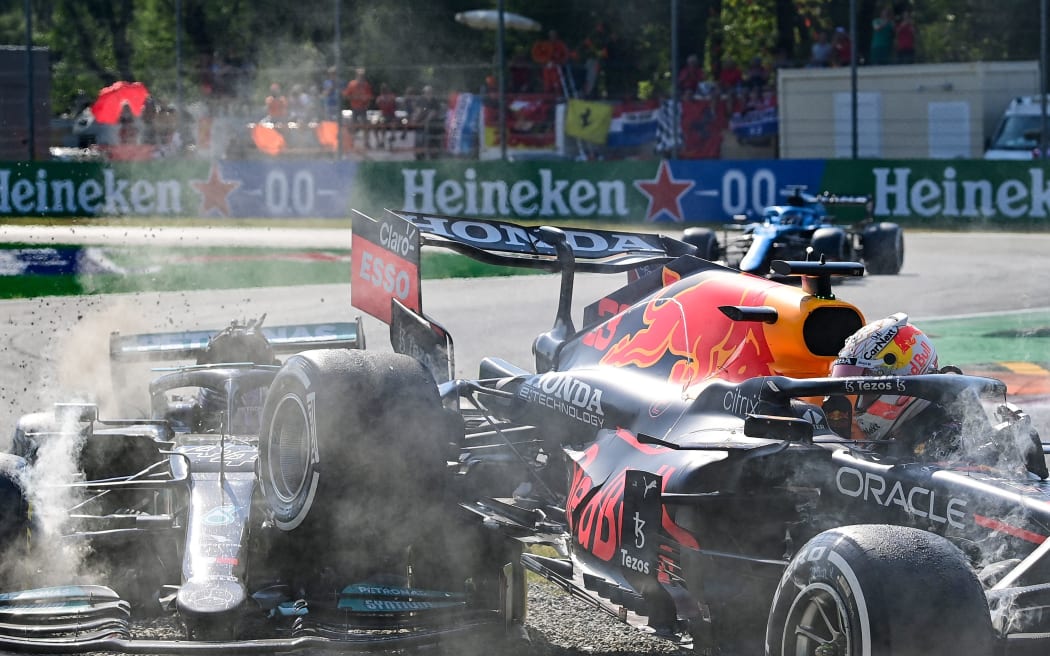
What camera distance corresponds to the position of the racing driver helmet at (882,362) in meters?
4.66

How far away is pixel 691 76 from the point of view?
24484 millimetres

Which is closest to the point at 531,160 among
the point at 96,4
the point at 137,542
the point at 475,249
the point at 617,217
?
the point at 617,217

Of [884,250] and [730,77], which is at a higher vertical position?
[730,77]

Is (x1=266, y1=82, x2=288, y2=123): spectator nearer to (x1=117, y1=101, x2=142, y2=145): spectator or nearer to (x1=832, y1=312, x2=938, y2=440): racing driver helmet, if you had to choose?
(x1=117, y1=101, x2=142, y2=145): spectator

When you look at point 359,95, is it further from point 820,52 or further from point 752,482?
point 752,482

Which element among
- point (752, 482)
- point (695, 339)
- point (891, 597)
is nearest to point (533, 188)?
point (695, 339)

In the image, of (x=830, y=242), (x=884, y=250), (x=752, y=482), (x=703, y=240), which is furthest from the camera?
(x=884, y=250)

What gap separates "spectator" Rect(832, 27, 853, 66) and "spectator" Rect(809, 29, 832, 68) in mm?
136

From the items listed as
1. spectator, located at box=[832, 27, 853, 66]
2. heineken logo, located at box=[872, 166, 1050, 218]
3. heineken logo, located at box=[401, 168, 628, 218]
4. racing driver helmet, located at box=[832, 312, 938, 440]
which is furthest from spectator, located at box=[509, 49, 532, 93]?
racing driver helmet, located at box=[832, 312, 938, 440]

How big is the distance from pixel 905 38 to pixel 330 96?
9607 millimetres

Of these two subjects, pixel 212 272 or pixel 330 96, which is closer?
pixel 212 272

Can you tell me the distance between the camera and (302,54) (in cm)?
2478

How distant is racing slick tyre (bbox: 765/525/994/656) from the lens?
3.47 meters

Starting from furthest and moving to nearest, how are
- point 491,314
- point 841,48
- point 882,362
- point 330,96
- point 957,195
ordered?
point 841,48
point 330,96
point 957,195
point 491,314
point 882,362
